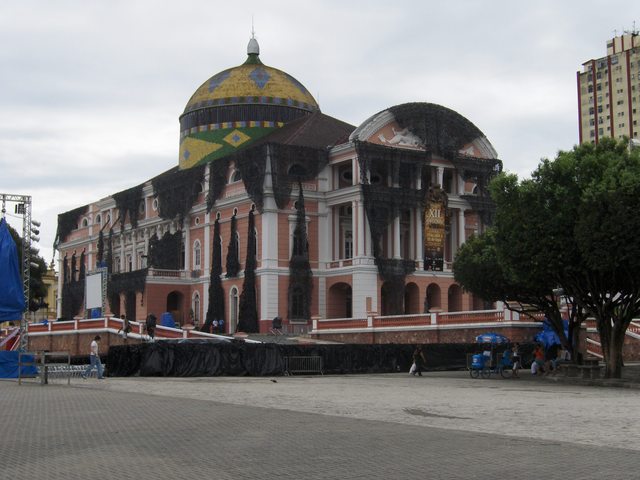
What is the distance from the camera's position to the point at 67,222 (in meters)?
91.4

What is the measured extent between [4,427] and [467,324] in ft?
114

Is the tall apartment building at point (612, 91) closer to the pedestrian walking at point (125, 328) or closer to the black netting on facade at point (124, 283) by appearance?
the black netting on facade at point (124, 283)

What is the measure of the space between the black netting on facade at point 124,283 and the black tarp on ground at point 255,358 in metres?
31.5

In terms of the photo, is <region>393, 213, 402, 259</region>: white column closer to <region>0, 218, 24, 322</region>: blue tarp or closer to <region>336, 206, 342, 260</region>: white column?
<region>336, 206, 342, 260</region>: white column

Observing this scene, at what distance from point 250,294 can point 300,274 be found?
3456 millimetres

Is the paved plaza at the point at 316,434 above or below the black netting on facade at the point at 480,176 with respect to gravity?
below

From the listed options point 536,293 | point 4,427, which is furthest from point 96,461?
point 536,293

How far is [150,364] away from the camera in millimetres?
36438

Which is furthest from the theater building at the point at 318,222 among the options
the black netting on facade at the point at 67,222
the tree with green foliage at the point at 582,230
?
the tree with green foliage at the point at 582,230

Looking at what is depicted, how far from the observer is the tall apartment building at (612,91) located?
115 m

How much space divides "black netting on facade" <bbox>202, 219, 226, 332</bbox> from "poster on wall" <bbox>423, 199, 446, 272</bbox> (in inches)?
548

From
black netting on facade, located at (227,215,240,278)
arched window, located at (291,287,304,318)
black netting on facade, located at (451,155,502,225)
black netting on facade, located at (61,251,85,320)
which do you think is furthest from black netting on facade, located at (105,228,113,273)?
black netting on facade, located at (451,155,502,225)

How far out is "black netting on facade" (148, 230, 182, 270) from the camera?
73.0 meters

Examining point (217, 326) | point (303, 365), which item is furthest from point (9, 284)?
point (217, 326)
